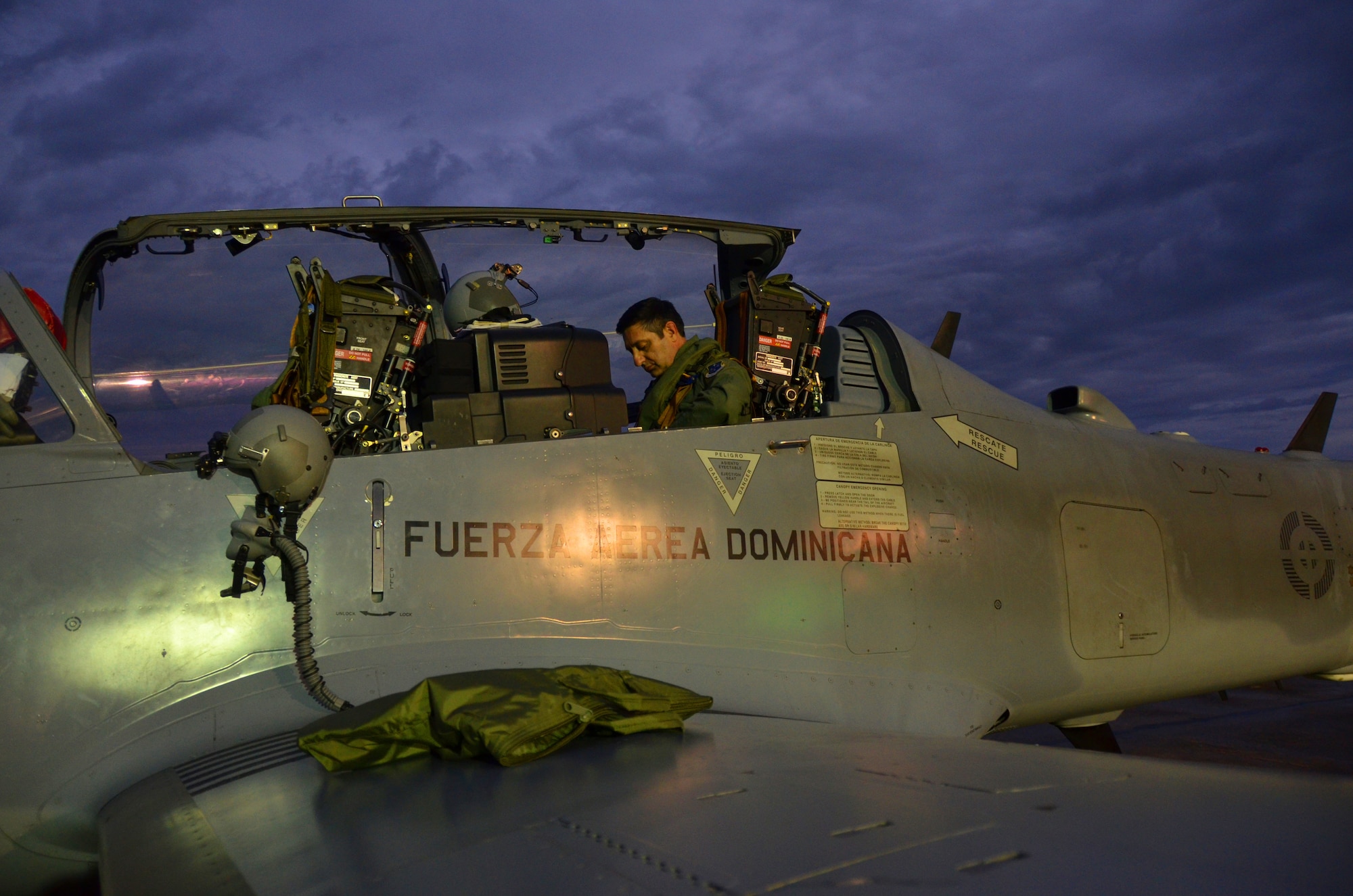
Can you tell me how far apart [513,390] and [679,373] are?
2.55 ft

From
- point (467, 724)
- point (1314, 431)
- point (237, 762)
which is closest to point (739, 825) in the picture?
point (467, 724)

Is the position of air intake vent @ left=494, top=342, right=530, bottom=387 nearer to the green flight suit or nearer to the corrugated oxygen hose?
the green flight suit

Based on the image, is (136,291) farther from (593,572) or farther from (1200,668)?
(1200,668)

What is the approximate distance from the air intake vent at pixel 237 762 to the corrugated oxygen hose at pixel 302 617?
0.14 m

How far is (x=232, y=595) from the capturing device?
274cm

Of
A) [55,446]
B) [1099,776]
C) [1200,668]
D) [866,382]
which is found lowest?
A: [1200,668]

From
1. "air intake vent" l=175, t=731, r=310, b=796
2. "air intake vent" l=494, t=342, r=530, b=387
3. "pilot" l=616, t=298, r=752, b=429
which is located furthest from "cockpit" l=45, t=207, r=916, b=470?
"air intake vent" l=175, t=731, r=310, b=796

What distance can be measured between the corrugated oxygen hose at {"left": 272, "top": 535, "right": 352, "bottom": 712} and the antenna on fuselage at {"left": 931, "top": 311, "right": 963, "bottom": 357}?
380 centimetres

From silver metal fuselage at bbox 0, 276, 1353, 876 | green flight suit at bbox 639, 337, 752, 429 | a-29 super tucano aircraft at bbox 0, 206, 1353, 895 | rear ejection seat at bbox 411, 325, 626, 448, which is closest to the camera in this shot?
a-29 super tucano aircraft at bbox 0, 206, 1353, 895

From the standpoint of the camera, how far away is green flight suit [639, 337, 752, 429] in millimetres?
3729

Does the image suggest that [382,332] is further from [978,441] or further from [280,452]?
[978,441]

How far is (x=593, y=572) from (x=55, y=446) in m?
1.77

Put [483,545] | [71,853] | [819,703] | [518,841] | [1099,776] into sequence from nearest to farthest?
[518,841], [1099,776], [71,853], [483,545], [819,703]

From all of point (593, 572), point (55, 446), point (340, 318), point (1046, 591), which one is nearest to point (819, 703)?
point (593, 572)
